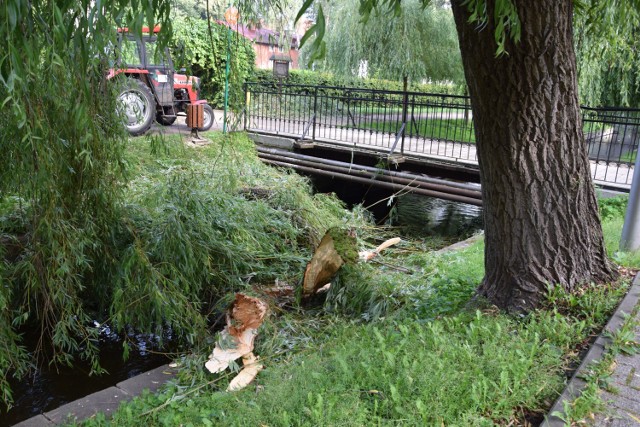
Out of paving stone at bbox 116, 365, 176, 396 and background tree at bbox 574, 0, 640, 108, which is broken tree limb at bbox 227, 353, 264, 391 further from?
background tree at bbox 574, 0, 640, 108

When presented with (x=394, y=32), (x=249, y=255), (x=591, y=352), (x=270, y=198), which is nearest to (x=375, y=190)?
(x=270, y=198)

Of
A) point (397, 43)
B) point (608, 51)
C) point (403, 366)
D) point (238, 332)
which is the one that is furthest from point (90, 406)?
point (397, 43)

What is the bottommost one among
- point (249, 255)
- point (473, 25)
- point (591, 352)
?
point (249, 255)

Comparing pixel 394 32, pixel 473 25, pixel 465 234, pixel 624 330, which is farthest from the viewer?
pixel 394 32

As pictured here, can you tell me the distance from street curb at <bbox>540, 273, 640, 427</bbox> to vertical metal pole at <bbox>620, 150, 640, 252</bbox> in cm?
90

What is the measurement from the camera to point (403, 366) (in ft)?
10.9

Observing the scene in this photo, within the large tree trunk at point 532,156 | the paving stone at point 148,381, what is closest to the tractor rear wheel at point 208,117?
the paving stone at point 148,381

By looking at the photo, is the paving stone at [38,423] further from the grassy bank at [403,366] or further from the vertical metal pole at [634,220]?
the vertical metal pole at [634,220]

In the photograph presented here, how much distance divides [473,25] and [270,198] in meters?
4.66

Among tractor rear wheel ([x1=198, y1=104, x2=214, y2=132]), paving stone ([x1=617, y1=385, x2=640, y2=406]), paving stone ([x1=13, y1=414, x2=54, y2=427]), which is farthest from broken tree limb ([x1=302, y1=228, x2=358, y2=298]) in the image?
tractor rear wheel ([x1=198, y1=104, x2=214, y2=132])

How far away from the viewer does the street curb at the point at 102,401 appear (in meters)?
3.89

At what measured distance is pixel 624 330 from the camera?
3.81 metres

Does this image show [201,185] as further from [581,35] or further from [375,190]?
[581,35]

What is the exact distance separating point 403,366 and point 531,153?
5.91 feet
